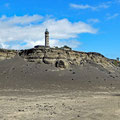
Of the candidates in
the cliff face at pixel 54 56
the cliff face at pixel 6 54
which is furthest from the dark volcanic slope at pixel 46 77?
the cliff face at pixel 54 56

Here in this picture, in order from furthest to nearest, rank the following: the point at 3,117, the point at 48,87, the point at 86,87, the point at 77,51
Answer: the point at 77,51, the point at 86,87, the point at 48,87, the point at 3,117

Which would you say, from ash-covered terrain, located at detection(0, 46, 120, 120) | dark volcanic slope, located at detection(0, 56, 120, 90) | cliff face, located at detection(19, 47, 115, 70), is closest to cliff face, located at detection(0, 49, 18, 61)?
ash-covered terrain, located at detection(0, 46, 120, 120)

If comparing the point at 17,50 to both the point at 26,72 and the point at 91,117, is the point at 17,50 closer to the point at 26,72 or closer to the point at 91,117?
the point at 26,72

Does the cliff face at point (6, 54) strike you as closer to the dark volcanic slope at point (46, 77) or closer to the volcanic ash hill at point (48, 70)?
the volcanic ash hill at point (48, 70)

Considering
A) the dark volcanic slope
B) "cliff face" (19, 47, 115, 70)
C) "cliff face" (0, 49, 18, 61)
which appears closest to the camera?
the dark volcanic slope

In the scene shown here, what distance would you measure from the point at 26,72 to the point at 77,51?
1705cm

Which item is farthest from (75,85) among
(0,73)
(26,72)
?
(0,73)

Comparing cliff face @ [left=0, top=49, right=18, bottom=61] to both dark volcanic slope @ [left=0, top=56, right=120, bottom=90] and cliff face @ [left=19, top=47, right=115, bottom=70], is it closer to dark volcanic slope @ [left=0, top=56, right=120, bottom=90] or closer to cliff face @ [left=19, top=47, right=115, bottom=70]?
dark volcanic slope @ [left=0, top=56, right=120, bottom=90]

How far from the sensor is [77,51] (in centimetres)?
5184

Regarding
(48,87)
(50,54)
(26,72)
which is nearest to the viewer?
(48,87)

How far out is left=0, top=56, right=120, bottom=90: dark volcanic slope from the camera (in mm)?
34906

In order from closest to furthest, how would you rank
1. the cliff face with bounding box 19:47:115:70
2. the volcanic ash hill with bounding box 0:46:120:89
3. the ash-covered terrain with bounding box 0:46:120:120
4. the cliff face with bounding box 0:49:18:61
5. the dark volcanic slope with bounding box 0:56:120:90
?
the ash-covered terrain with bounding box 0:46:120:120
the dark volcanic slope with bounding box 0:56:120:90
the volcanic ash hill with bounding box 0:46:120:89
the cliff face with bounding box 0:49:18:61
the cliff face with bounding box 19:47:115:70

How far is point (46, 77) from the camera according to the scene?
38938 mm

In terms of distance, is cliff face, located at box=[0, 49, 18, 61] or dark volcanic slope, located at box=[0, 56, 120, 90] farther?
cliff face, located at box=[0, 49, 18, 61]
